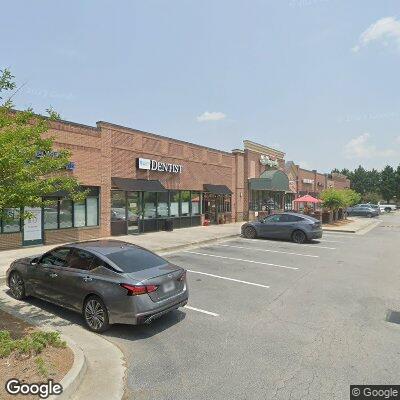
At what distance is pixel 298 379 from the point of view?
4.78 m

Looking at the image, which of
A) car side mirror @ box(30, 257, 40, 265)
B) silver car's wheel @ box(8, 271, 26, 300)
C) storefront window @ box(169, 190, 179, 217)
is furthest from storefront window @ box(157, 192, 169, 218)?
car side mirror @ box(30, 257, 40, 265)

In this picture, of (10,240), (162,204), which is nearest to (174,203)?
(162,204)

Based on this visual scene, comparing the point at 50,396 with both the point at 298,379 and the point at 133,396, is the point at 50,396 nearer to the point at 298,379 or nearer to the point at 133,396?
the point at 133,396

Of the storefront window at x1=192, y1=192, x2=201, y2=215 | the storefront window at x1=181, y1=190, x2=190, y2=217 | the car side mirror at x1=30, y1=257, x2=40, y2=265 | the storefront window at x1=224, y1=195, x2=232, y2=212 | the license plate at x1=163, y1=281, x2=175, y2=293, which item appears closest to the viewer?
the license plate at x1=163, y1=281, x2=175, y2=293

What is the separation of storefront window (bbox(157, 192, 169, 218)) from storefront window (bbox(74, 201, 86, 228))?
19.6ft

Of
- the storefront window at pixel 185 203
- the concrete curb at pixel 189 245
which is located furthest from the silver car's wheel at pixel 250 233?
the storefront window at pixel 185 203

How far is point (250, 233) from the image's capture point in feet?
66.9

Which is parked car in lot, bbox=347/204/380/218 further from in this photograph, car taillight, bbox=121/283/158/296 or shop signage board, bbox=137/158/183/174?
car taillight, bbox=121/283/158/296

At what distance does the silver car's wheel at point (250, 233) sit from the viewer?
20.3m

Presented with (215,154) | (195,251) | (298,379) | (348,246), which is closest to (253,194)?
(215,154)

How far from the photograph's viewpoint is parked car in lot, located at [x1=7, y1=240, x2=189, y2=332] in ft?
20.2

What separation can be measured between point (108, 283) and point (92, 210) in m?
12.5

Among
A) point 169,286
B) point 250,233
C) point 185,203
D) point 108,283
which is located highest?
point 185,203

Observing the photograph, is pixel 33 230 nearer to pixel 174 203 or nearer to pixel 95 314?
pixel 95 314
